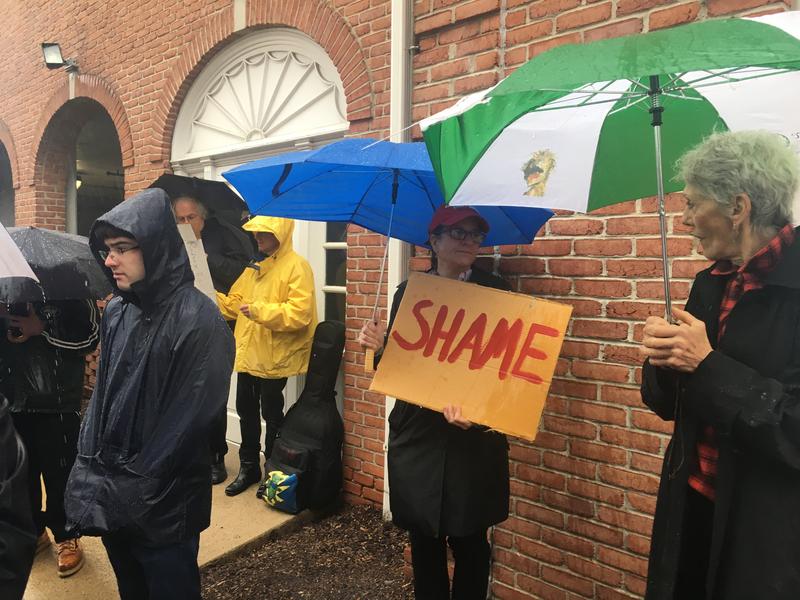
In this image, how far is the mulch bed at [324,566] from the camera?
304 cm

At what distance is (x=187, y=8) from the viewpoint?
506cm

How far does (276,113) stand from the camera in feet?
15.2

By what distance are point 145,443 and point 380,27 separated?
2.90 metres

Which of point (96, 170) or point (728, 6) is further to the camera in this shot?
point (96, 170)

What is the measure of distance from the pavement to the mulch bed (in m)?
0.08

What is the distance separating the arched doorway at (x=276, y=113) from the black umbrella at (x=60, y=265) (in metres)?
1.79

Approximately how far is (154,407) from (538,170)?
1.51 metres

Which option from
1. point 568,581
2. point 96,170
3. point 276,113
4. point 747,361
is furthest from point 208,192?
point 96,170

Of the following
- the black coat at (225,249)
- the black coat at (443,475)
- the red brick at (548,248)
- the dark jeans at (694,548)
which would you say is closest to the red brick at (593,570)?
the black coat at (443,475)

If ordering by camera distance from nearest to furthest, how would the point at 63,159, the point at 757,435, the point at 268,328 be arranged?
the point at 757,435 < the point at 268,328 < the point at 63,159

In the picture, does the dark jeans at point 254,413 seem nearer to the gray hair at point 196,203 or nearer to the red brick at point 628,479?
the gray hair at point 196,203

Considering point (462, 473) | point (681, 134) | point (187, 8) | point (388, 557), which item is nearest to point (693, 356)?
point (681, 134)

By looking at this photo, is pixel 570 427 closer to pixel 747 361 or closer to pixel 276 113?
pixel 747 361

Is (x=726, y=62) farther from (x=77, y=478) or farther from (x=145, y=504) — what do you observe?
(x=77, y=478)
